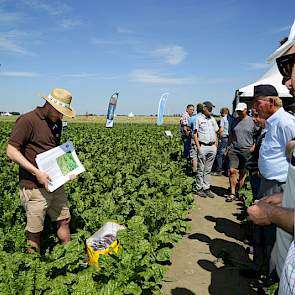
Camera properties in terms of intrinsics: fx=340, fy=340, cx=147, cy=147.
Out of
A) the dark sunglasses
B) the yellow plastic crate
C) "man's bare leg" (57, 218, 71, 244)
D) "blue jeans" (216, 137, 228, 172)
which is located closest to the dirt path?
the yellow plastic crate

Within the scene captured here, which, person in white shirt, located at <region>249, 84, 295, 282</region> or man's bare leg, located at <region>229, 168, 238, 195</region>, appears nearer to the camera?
person in white shirt, located at <region>249, 84, 295, 282</region>

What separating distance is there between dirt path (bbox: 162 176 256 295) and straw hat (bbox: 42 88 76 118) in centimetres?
258

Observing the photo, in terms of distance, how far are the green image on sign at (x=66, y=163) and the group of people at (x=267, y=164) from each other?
7.83 ft

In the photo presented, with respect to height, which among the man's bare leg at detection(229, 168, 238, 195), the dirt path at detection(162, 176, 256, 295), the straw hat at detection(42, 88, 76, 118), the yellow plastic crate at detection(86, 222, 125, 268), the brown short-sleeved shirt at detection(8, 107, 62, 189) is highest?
the straw hat at detection(42, 88, 76, 118)

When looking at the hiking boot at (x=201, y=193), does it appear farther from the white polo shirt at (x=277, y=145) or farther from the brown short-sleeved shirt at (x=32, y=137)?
the brown short-sleeved shirt at (x=32, y=137)

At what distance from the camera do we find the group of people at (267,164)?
1.76 m

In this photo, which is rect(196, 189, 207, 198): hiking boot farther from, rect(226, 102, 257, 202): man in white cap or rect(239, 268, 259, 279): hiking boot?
rect(239, 268, 259, 279): hiking boot

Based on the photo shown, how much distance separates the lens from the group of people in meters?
1.76

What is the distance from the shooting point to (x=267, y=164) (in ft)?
13.6

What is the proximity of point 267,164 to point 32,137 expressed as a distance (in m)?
2.84

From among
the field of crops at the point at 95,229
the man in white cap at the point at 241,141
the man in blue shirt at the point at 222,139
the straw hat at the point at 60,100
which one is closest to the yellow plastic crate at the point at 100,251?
the field of crops at the point at 95,229

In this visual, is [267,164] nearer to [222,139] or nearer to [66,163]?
[66,163]

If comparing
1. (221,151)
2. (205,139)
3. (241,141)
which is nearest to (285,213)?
(241,141)

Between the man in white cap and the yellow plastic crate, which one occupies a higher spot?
the man in white cap
